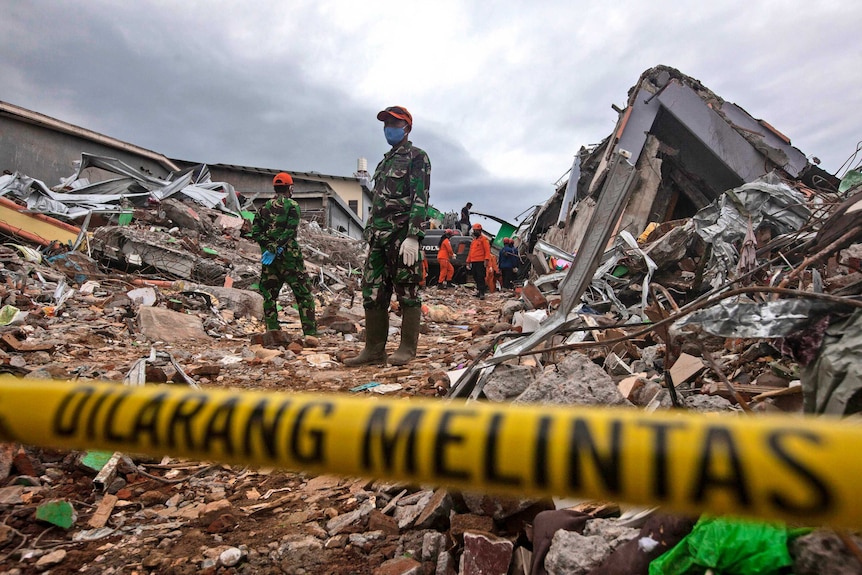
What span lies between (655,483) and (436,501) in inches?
43.4

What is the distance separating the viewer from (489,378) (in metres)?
1.96

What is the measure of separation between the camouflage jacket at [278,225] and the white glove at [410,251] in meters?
1.99

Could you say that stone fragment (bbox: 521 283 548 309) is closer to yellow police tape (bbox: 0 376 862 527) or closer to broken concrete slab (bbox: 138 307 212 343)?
broken concrete slab (bbox: 138 307 212 343)

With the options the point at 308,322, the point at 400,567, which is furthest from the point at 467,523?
the point at 308,322

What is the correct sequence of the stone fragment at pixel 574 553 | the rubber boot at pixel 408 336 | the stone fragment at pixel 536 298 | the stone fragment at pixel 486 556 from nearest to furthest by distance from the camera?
the stone fragment at pixel 574 553, the stone fragment at pixel 486 556, the rubber boot at pixel 408 336, the stone fragment at pixel 536 298

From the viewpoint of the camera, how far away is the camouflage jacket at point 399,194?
390cm

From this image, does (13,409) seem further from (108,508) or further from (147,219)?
(147,219)

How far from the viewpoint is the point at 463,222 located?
15898mm

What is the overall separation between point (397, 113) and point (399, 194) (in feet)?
2.17

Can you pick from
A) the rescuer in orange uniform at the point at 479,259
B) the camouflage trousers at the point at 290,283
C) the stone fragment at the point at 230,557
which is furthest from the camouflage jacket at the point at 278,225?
the rescuer in orange uniform at the point at 479,259

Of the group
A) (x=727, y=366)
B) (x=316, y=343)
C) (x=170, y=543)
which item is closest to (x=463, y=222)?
(x=316, y=343)

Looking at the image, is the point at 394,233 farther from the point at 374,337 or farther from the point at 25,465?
the point at 25,465

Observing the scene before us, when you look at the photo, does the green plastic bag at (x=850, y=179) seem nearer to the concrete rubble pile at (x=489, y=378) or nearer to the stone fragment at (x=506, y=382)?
the concrete rubble pile at (x=489, y=378)

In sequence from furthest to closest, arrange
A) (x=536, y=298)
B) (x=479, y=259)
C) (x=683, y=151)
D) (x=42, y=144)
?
(x=42, y=144) → (x=479, y=259) → (x=683, y=151) → (x=536, y=298)
